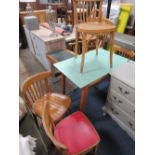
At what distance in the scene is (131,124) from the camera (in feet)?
4.45

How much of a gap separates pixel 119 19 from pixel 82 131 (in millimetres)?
2627

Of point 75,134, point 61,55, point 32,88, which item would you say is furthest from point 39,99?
point 61,55

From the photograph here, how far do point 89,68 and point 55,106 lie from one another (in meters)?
0.54

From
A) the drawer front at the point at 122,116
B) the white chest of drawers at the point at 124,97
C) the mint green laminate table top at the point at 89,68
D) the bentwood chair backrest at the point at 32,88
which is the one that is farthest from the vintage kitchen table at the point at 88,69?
the drawer front at the point at 122,116

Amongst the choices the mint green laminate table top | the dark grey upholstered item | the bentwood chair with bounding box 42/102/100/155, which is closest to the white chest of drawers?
the mint green laminate table top

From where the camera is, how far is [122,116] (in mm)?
1433

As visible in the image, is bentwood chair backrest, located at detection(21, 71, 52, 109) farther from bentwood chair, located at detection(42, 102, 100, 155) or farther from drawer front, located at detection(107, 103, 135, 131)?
drawer front, located at detection(107, 103, 135, 131)

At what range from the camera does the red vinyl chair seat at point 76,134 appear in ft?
3.30

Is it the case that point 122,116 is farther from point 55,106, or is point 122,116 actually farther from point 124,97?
point 55,106

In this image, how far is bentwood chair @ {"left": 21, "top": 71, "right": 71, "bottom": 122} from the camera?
1227 millimetres

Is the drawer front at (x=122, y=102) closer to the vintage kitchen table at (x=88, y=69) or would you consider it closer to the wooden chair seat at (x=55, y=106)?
the vintage kitchen table at (x=88, y=69)

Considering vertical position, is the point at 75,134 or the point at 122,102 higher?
the point at 122,102

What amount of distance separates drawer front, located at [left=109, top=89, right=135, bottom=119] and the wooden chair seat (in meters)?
0.50
